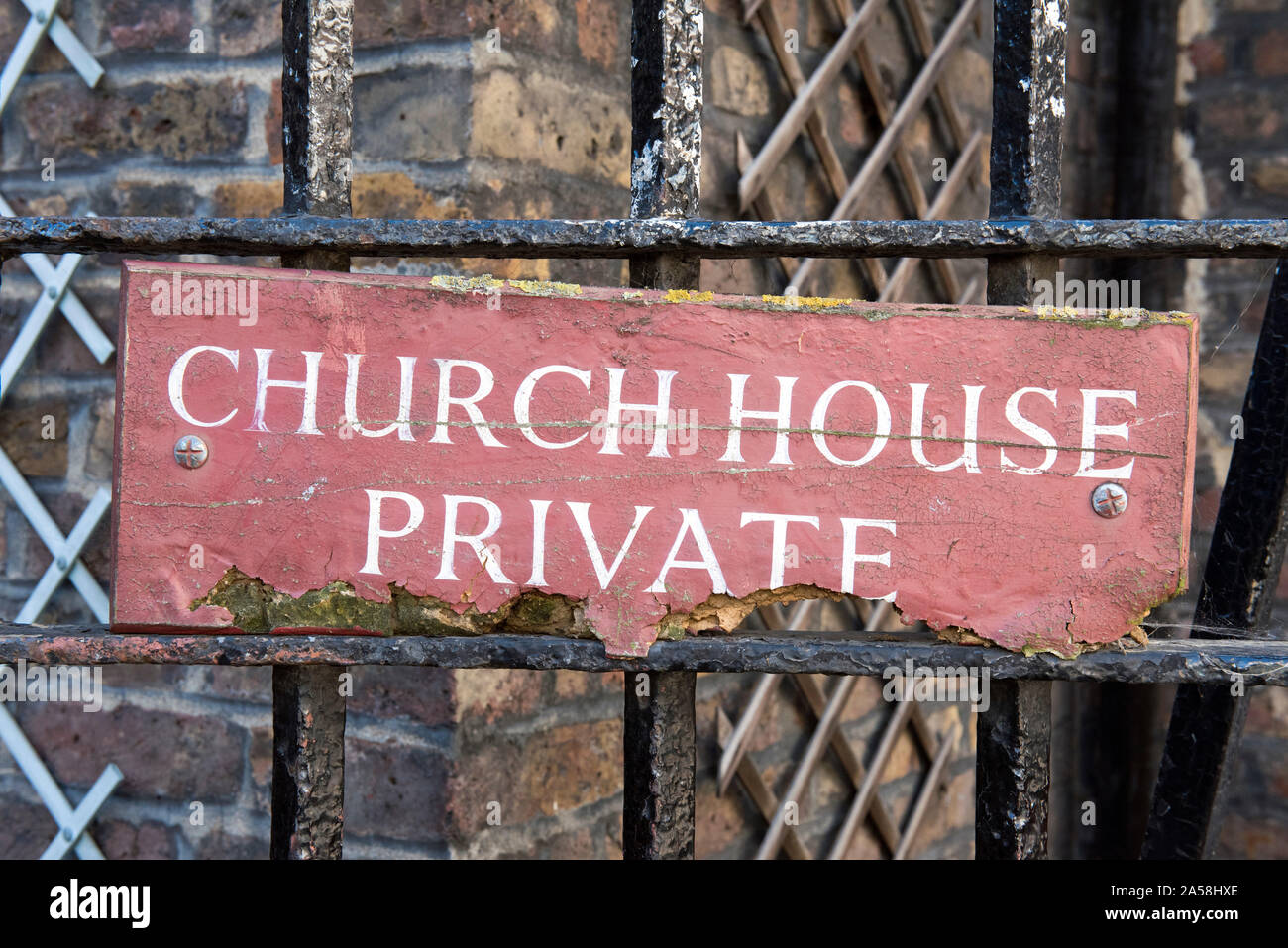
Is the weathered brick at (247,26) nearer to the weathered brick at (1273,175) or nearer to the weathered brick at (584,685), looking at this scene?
the weathered brick at (584,685)

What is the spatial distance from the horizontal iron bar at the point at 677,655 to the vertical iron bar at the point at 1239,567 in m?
0.24

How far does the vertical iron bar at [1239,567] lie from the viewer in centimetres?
90

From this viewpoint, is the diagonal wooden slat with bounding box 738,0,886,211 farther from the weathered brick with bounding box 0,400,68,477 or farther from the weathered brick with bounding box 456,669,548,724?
the weathered brick with bounding box 0,400,68,477

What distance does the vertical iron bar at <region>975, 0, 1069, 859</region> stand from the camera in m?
0.69

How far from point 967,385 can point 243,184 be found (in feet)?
2.74

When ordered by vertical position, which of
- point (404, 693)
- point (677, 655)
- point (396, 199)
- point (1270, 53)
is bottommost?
point (404, 693)

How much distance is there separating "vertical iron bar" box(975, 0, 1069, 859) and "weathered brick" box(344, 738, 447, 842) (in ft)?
1.83

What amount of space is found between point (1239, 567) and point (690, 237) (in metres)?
0.60

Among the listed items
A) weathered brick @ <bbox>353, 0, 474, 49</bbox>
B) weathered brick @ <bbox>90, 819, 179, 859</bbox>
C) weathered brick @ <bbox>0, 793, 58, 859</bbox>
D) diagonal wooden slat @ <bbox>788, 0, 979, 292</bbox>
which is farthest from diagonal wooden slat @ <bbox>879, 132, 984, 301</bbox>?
weathered brick @ <bbox>0, 793, 58, 859</bbox>

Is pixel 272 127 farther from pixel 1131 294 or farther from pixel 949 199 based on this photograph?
pixel 1131 294

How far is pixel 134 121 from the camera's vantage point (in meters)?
1.17

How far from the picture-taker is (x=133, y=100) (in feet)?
3.84

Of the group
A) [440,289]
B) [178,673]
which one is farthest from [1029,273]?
[178,673]

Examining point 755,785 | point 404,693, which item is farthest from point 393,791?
point 755,785
